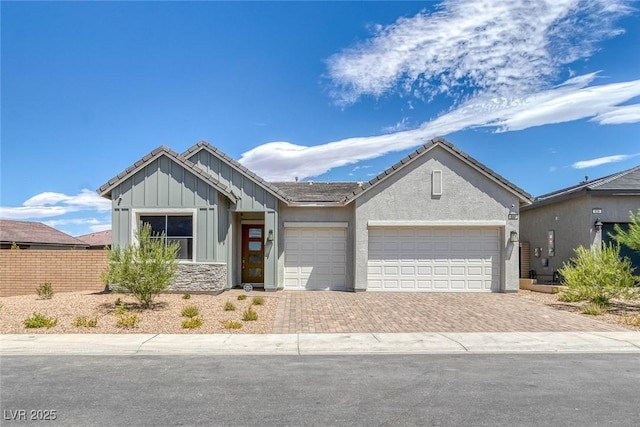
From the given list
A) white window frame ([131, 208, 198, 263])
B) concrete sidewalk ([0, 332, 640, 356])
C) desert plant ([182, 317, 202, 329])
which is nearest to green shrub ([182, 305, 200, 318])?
Answer: desert plant ([182, 317, 202, 329])

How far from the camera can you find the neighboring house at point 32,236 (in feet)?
92.3

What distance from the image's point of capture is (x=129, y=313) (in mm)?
11570

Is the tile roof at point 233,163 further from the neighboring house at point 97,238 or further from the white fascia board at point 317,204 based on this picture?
the neighboring house at point 97,238

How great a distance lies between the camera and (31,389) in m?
6.11

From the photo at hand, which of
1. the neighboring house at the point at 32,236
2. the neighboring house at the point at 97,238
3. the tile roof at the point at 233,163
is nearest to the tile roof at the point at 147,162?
the tile roof at the point at 233,163

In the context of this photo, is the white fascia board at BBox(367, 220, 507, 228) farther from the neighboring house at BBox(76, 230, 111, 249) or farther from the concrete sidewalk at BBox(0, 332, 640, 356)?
the neighboring house at BBox(76, 230, 111, 249)

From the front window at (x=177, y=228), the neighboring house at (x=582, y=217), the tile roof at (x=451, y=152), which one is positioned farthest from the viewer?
the neighboring house at (x=582, y=217)

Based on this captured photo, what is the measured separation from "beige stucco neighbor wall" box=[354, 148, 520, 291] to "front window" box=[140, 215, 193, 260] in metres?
5.86

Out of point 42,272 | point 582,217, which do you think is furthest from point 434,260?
point 42,272

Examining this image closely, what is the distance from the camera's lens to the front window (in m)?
15.4

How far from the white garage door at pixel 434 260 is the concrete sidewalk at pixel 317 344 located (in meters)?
7.08

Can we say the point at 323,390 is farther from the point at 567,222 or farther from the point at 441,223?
the point at 567,222

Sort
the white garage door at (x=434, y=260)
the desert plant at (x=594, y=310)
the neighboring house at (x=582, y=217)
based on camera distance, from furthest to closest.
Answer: the neighboring house at (x=582, y=217) → the white garage door at (x=434, y=260) → the desert plant at (x=594, y=310)

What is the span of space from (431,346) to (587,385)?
2.86 meters
